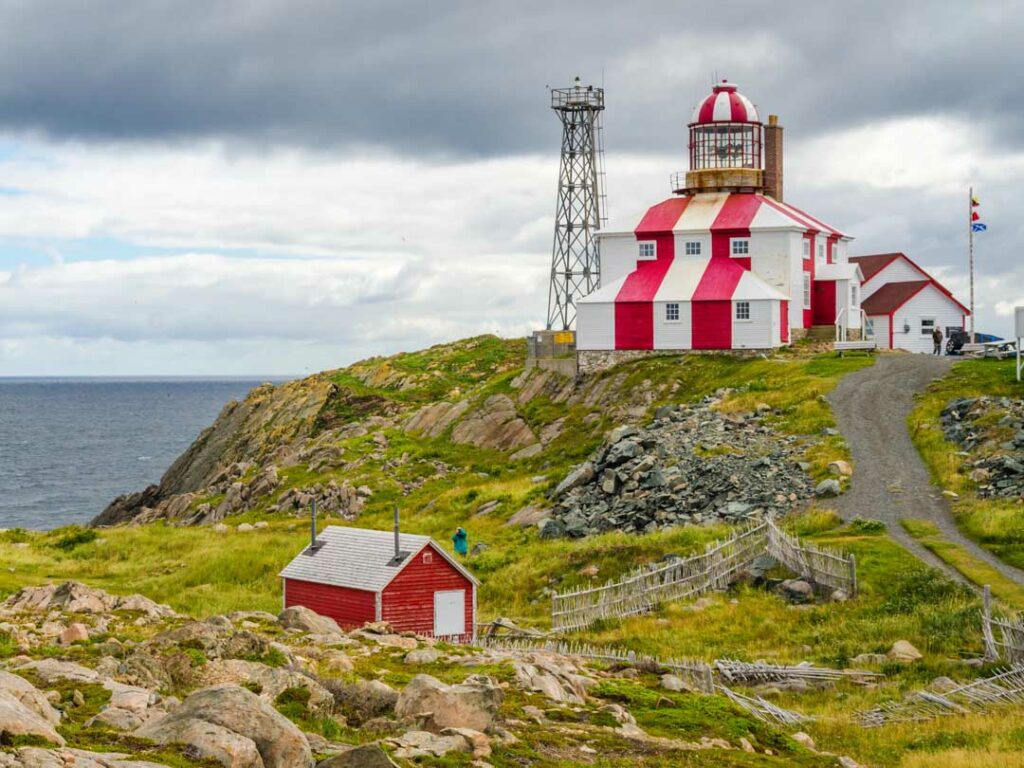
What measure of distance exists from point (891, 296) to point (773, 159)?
371 inches

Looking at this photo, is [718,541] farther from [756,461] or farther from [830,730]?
[830,730]

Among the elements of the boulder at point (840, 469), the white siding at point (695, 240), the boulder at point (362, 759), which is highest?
the white siding at point (695, 240)

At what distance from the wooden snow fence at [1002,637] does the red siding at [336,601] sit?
1347cm

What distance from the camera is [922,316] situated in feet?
222

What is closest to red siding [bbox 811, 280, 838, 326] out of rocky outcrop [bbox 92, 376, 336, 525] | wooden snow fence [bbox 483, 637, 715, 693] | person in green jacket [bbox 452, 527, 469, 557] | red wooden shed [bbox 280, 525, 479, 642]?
rocky outcrop [bbox 92, 376, 336, 525]

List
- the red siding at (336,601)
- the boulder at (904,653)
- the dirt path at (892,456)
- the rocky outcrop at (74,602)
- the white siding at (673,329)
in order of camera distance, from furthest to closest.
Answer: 1. the white siding at (673,329)
2. the dirt path at (892,456)
3. the red siding at (336,601)
4. the rocky outcrop at (74,602)
5. the boulder at (904,653)

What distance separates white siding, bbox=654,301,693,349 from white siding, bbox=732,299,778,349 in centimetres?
209

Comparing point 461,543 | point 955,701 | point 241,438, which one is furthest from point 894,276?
point 955,701

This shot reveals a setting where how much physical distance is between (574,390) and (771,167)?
17.9 meters

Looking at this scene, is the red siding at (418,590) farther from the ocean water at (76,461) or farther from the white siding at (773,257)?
the ocean water at (76,461)

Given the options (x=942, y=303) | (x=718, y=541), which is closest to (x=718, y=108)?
(x=942, y=303)

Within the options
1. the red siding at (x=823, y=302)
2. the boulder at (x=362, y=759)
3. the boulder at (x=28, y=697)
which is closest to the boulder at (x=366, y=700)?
the boulder at (x=362, y=759)

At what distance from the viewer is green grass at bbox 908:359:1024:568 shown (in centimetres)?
3516

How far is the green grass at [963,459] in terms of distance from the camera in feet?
115
